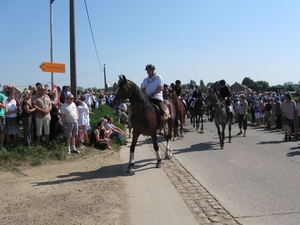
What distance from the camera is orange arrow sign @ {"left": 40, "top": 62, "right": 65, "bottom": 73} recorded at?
1127 centimetres

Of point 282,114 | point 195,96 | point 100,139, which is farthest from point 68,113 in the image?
point 195,96

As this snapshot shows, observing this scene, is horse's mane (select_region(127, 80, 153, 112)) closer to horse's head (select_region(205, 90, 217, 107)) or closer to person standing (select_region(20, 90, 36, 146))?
person standing (select_region(20, 90, 36, 146))

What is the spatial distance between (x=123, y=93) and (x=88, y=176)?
7.58 feet

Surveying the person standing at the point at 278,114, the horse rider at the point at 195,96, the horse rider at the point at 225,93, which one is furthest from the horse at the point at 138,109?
the person standing at the point at 278,114

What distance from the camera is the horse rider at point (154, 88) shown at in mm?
8773

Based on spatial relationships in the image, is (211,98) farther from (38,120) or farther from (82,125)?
(38,120)

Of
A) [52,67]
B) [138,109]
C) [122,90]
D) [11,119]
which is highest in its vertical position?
[52,67]

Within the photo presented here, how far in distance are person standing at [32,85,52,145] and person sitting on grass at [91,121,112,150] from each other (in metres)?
1.75

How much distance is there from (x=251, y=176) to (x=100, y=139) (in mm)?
5751

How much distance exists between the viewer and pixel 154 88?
8.88 meters

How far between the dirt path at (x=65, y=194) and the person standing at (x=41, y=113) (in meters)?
1.54

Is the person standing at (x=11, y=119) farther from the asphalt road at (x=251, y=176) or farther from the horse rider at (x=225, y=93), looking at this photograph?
the horse rider at (x=225, y=93)

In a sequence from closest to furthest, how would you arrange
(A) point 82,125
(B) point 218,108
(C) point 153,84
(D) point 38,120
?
(C) point 153,84 < (D) point 38,120 < (A) point 82,125 < (B) point 218,108

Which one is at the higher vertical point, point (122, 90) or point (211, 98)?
point (122, 90)
